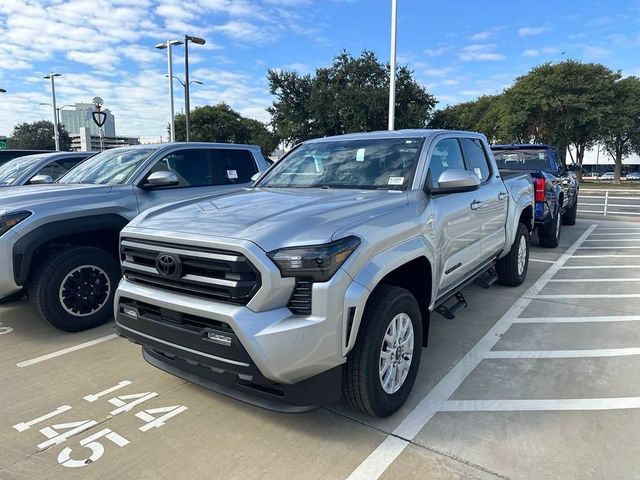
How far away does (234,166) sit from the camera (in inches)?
261

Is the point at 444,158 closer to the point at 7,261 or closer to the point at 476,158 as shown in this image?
the point at 476,158

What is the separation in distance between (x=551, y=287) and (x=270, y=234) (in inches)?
201

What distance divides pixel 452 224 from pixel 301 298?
1864 mm

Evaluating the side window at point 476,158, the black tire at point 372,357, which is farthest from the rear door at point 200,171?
the black tire at point 372,357

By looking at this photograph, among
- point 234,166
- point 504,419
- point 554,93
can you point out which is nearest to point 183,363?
point 504,419

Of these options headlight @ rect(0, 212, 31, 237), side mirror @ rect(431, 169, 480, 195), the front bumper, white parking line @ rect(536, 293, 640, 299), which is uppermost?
side mirror @ rect(431, 169, 480, 195)

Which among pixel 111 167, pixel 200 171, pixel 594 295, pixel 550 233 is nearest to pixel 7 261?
pixel 111 167

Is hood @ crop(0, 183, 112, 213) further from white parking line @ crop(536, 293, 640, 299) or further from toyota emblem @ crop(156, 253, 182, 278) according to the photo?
white parking line @ crop(536, 293, 640, 299)

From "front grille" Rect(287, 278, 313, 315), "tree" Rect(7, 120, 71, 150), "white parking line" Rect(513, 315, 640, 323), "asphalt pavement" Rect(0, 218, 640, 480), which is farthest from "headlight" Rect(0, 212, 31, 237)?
"tree" Rect(7, 120, 71, 150)

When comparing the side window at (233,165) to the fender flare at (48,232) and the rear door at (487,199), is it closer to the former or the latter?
the fender flare at (48,232)

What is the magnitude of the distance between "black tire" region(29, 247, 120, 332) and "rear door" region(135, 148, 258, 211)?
0.80 metres

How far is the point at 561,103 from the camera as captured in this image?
1415 inches

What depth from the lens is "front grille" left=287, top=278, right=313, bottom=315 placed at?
252 centimetres

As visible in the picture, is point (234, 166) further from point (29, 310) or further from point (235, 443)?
point (235, 443)
